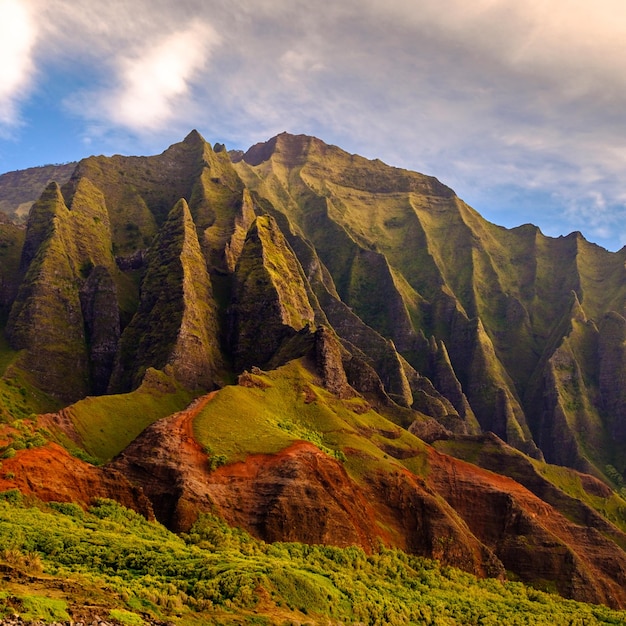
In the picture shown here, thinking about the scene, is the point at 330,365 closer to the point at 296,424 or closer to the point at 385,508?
the point at 296,424

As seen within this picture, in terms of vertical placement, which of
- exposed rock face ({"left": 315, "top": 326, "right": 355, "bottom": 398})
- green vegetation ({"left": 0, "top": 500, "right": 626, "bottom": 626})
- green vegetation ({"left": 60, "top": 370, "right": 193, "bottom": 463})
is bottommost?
green vegetation ({"left": 0, "top": 500, "right": 626, "bottom": 626})

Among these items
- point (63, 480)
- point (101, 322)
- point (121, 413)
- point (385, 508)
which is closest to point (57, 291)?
point (101, 322)

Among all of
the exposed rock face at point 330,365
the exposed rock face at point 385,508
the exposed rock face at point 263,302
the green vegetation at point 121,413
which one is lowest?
the exposed rock face at point 385,508

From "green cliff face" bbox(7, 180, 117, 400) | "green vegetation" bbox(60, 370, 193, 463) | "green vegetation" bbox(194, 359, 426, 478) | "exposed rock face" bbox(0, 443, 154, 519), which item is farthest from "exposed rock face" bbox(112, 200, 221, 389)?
"exposed rock face" bbox(0, 443, 154, 519)

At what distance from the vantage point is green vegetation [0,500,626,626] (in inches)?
1336

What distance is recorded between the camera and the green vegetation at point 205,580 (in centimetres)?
3394

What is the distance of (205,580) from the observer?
4103 centimetres

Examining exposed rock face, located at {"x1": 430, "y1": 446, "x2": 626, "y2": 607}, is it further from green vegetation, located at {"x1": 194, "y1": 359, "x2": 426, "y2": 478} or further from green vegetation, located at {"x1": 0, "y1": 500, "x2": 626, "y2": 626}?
green vegetation, located at {"x1": 0, "y1": 500, "x2": 626, "y2": 626}

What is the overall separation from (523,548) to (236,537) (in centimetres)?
4993

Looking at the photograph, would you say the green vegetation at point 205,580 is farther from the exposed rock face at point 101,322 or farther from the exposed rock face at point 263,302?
the exposed rock face at point 101,322

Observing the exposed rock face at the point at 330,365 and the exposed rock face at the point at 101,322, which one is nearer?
the exposed rock face at the point at 330,365

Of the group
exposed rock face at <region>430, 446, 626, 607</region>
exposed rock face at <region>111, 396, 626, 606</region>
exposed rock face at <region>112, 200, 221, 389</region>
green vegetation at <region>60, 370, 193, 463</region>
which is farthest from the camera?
exposed rock face at <region>112, 200, 221, 389</region>

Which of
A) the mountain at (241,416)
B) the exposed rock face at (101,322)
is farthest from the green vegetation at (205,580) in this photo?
the exposed rock face at (101,322)

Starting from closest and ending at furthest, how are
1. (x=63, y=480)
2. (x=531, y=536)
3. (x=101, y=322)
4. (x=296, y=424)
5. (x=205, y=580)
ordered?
(x=205, y=580) → (x=63, y=480) → (x=296, y=424) → (x=531, y=536) → (x=101, y=322)
